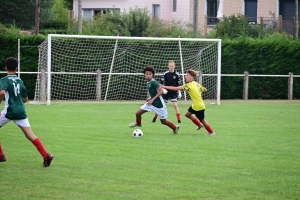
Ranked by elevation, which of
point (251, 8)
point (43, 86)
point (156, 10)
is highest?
point (251, 8)

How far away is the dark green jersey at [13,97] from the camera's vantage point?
1004 cm

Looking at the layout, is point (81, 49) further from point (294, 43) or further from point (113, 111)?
point (294, 43)

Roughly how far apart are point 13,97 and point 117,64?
17.8 m

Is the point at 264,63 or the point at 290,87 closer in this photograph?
the point at 290,87

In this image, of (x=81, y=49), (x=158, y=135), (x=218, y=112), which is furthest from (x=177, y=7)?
(x=158, y=135)

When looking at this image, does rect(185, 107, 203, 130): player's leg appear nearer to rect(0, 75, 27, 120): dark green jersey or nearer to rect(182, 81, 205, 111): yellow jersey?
rect(182, 81, 205, 111): yellow jersey

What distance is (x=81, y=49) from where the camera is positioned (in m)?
27.6

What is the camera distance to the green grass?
8.41m

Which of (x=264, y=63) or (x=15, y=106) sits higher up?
(x=264, y=63)

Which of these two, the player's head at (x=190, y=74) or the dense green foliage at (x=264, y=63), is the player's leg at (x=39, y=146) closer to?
the player's head at (x=190, y=74)

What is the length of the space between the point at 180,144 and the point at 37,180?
469 cm

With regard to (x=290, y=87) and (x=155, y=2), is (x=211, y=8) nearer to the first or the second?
(x=155, y=2)

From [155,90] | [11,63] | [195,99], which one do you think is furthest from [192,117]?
[11,63]

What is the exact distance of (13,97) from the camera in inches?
398
